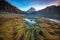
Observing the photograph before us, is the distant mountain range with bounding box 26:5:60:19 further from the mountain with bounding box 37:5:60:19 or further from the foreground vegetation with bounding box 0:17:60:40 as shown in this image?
the foreground vegetation with bounding box 0:17:60:40

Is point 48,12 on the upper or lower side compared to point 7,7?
lower

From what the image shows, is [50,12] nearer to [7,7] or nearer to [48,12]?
[48,12]

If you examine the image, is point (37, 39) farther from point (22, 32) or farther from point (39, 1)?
point (39, 1)

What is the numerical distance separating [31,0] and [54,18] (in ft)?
2.74

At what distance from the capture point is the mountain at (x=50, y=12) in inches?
125

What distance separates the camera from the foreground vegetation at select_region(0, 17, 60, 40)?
2963 millimetres

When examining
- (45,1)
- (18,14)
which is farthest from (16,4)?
(45,1)

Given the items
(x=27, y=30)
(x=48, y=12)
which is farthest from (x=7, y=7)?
(x=48, y=12)

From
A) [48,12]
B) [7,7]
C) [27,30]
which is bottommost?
[27,30]

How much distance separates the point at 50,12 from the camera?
3.20 metres

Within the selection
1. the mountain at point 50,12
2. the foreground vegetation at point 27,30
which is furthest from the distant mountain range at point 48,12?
the foreground vegetation at point 27,30

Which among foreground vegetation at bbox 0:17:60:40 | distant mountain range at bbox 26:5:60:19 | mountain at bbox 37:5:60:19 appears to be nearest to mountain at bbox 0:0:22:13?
foreground vegetation at bbox 0:17:60:40

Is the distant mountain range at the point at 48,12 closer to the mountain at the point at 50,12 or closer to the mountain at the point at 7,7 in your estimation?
the mountain at the point at 50,12

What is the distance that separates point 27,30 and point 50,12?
2.73 feet
